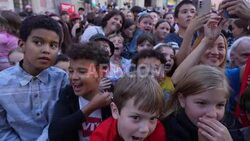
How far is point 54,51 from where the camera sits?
1854 millimetres

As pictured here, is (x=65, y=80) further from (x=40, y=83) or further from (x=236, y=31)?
(x=236, y=31)

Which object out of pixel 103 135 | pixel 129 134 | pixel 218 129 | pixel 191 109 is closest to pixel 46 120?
pixel 103 135

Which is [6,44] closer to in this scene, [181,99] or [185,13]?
[185,13]

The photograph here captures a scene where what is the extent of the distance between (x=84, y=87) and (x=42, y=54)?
355mm

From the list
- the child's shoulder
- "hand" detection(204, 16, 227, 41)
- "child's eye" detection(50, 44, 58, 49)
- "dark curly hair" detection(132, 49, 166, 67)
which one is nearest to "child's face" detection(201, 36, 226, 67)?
"hand" detection(204, 16, 227, 41)

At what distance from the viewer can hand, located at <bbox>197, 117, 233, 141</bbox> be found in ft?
4.37

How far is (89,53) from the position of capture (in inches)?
71.8

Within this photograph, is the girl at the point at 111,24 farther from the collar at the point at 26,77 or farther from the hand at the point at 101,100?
the hand at the point at 101,100

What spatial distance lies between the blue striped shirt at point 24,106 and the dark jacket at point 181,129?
783 millimetres

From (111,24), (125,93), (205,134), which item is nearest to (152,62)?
(125,93)

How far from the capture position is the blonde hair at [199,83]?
1.43 m

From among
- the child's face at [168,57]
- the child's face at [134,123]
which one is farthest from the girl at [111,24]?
the child's face at [134,123]

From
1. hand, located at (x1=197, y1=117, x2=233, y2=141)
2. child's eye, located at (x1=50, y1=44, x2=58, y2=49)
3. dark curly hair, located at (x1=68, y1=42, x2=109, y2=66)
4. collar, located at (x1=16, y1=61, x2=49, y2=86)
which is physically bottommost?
hand, located at (x1=197, y1=117, x2=233, y2=141)

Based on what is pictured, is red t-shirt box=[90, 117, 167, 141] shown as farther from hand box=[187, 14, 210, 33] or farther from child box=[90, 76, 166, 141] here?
hand box=[187, 14, 210, 33]
